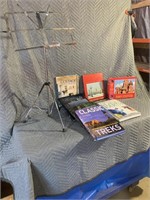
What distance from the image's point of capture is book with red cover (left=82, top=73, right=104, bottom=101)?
4.65ft

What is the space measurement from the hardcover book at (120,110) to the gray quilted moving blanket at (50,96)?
0.05 m

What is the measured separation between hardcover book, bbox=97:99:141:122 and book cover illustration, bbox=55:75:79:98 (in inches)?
9.5

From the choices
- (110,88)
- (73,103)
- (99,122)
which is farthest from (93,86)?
(99,122)

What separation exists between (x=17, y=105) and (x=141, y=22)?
1188 millimetres

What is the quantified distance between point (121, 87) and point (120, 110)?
0.94 feet

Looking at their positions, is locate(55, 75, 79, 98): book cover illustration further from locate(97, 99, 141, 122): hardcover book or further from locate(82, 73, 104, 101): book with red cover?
locate(97, 99, 141, 122): hardcover book

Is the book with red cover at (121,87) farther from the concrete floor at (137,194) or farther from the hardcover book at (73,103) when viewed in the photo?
the concrete floor at (137,194)

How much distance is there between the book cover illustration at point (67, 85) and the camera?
1.33 metres

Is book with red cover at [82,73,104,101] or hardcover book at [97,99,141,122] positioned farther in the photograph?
book with red cover at [82,73,104,101]

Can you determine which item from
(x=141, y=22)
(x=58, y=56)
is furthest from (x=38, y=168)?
(x=141, y=22)

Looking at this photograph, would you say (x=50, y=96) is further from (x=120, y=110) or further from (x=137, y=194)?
(x=137, y=194)

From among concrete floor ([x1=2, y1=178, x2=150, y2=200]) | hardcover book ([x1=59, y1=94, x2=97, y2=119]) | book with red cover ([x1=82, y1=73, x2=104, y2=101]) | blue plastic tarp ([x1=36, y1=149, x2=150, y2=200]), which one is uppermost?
book with red cover ([x1=82, y1=73, x2=104, y2=101])

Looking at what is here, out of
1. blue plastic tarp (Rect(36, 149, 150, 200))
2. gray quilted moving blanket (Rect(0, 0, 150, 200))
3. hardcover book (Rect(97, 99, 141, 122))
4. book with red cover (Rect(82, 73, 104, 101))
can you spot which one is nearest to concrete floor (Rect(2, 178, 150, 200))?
blue plastic tarp (Rect(36, 149, 150, 200))

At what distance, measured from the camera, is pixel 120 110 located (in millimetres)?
1245
